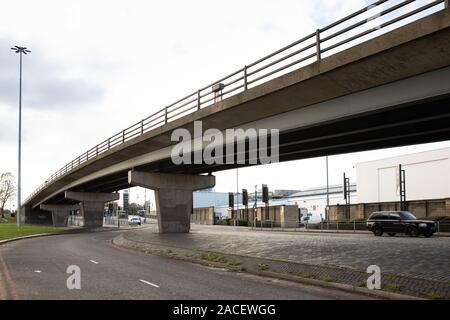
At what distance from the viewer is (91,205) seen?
6656cm

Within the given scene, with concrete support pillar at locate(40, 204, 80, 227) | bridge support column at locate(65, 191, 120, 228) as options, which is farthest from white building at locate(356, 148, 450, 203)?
concrete support pillar at locate(40, 204, 80, 227)

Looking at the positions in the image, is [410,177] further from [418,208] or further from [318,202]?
[318,202]

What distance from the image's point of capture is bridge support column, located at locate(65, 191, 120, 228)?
2559 inches

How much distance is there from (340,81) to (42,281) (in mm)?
11157

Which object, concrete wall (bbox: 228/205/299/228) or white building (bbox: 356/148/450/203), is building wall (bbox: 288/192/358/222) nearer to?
white building (bbox: 356/148/450/203)

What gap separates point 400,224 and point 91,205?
46.1m

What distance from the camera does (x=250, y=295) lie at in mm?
11555

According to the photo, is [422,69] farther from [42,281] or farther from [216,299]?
[42,281]

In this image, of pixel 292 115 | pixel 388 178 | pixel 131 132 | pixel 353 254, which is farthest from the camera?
pixel 388 178

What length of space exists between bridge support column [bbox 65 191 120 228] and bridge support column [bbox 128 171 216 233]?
3036 centimetres

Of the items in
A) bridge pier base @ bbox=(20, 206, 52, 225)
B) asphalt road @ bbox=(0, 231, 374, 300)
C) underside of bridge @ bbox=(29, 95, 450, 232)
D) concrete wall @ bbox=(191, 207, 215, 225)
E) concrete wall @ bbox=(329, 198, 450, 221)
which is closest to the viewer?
asphalt road @ bbox=(0, 231, 374, 300)

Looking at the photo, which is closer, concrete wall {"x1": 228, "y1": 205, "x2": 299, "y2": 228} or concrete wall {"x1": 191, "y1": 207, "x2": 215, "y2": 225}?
concrete wall {"x1": 228, "y1": 205, "x2": 299, "y2": 228}

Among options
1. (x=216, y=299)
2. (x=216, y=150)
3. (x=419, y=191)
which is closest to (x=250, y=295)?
(x=216, y=299)

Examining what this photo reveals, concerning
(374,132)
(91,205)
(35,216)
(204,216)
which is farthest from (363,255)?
(35,216)
